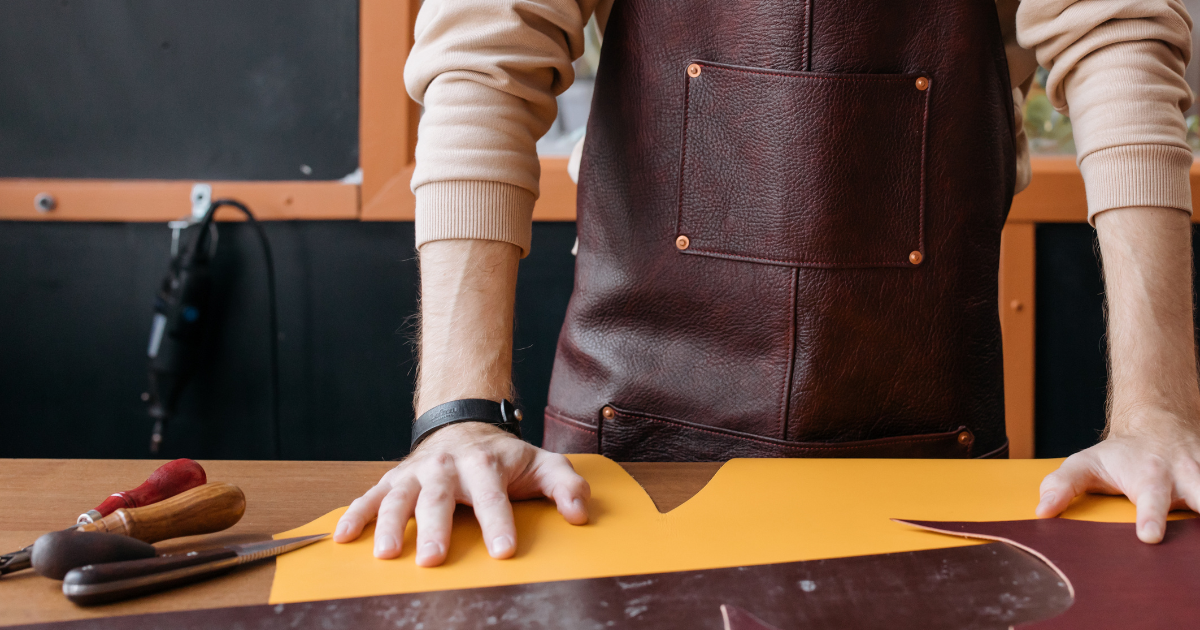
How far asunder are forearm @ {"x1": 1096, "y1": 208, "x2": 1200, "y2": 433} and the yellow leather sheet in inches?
4.2

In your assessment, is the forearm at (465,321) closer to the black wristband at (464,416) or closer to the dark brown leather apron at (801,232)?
the black wristband at (464,416)

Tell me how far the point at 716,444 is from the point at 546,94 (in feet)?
1.34

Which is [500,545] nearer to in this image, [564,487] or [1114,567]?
[564,487]

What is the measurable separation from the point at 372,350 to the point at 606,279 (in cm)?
107

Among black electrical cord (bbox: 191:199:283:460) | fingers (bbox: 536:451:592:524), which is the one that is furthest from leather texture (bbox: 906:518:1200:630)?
black electrical cord (bbox: 191:199:283:460)

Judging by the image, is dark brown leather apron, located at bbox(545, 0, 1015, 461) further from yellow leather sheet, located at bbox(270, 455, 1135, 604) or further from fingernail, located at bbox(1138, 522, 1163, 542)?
fingernail, located at bbox(1138, 522, 1163, 542)

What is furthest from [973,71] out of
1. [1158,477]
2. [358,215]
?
[358,215]

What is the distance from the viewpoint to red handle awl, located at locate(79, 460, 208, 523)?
512 millimetres

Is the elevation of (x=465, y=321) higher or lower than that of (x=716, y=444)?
higher

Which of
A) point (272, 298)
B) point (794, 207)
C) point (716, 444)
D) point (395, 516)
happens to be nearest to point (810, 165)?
point (794, 207)

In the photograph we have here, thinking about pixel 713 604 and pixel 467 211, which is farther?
pixel 467 211

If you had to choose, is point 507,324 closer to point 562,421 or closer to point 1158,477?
point 562,421

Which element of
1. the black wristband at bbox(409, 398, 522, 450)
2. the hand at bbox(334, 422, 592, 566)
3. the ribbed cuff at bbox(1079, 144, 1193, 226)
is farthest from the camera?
the ribbed cuff at bbox(1079, 144, 1193, 226)

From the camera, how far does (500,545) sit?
1.68 feet
